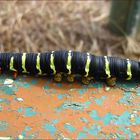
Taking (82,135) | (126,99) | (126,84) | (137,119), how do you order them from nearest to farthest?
(82,135), (137,119), (126,99), (126,84)

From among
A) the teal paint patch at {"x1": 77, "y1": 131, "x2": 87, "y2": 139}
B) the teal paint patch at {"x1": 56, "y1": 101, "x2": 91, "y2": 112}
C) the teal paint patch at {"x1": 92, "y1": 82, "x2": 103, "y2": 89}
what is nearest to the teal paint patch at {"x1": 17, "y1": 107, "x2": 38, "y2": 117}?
the teal paint patch at {"x1": 56, "y1": 101, "x2": 91, "y2": 112}

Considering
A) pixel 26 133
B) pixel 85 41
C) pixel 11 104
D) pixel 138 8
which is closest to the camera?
pixel 26 133

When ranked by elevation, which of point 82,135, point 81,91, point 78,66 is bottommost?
point 82,135

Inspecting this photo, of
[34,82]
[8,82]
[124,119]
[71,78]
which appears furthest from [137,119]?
[8,82]

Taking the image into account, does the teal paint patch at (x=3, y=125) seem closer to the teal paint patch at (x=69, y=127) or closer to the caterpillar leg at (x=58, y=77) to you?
the teal paint patch at (x=69, y=127)

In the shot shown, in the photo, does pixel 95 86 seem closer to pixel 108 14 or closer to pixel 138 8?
pixel 138 8

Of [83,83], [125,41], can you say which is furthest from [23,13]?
[83,83]

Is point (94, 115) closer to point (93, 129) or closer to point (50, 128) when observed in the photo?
point (93, 129)
